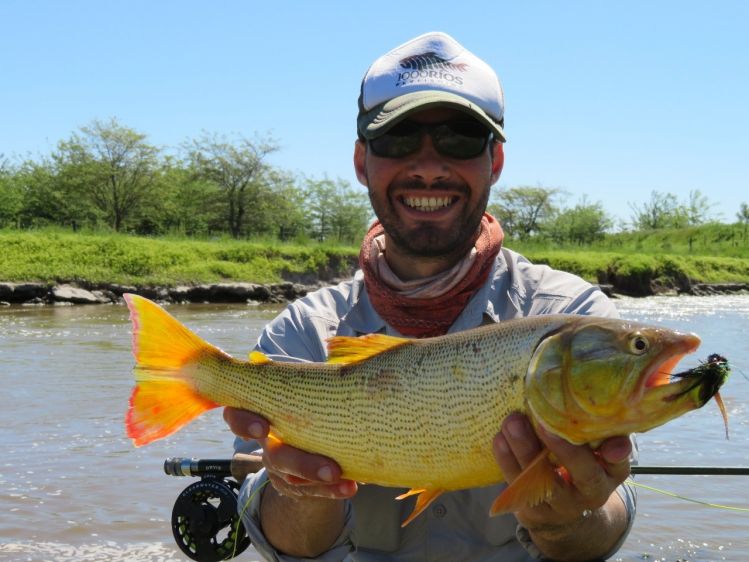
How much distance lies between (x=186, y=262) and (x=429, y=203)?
27843 millimetres

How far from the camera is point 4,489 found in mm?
5992

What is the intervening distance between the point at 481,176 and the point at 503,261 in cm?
40

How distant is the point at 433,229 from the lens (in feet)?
10.2

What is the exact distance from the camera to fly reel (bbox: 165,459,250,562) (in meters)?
3.69

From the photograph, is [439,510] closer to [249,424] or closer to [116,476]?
[249,424]

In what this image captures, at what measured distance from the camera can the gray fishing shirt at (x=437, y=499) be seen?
114 inches

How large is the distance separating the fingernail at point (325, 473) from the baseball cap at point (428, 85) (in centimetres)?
128

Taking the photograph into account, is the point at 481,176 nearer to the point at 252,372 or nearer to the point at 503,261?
the point at 503,261

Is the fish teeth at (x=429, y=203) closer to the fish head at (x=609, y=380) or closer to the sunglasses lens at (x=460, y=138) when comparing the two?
the sunglasses lens at (x=460, y=138)

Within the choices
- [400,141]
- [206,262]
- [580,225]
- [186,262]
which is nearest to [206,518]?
[400,141]

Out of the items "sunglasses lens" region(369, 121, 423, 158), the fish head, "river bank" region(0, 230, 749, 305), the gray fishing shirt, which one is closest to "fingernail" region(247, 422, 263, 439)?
the gray fishing shirt

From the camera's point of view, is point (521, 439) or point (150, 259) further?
point (150, 259)

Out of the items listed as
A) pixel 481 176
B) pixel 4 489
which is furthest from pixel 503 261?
pixel 4 489

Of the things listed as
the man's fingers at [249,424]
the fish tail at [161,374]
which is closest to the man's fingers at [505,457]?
the man's fingers at [249,424]
